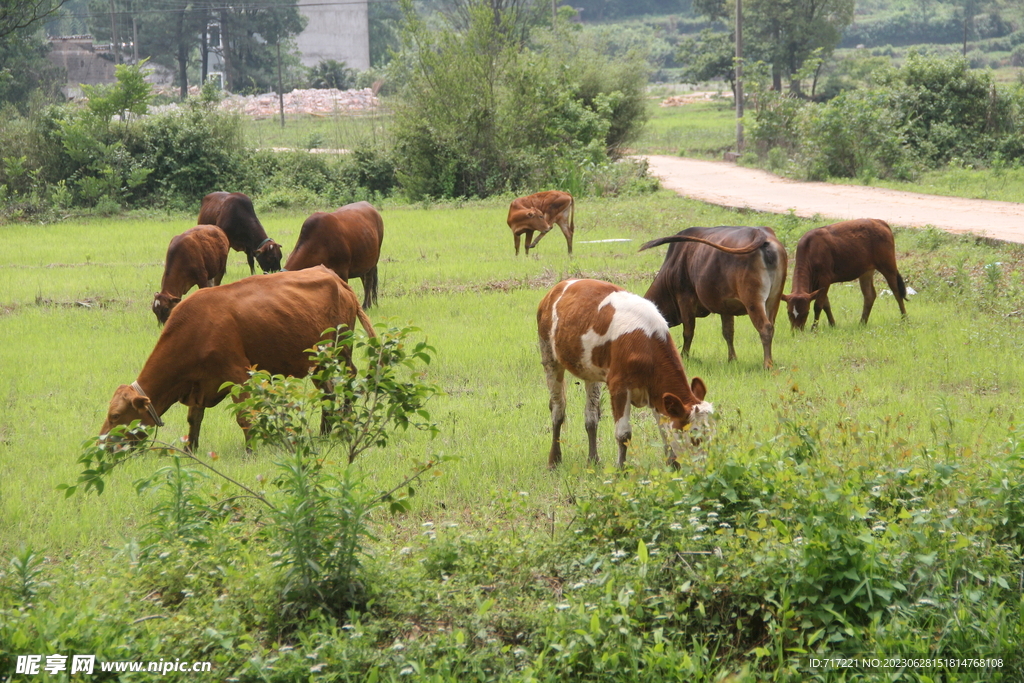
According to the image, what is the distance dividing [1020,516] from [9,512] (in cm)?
604

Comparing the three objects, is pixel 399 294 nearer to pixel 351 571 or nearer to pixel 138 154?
pixel 351 571

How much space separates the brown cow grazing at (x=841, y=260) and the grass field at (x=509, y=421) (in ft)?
1.26

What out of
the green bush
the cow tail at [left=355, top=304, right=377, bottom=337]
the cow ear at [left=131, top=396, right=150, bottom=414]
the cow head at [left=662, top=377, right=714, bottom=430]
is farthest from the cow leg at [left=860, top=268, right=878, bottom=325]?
the green bush

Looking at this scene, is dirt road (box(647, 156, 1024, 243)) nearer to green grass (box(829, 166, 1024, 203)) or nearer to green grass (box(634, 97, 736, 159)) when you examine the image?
green grass (box(829, 166, 1024, 203))

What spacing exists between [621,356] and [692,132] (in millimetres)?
41189

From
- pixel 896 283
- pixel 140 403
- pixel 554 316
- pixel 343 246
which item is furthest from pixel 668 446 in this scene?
pixel 343 246

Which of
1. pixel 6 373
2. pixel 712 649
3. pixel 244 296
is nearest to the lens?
pixel 712 649

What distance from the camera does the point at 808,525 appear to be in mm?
4621

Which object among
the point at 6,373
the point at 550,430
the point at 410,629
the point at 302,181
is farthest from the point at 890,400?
the point at 302,181

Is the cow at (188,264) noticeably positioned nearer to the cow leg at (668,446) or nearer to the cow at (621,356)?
the cow at (621,356)

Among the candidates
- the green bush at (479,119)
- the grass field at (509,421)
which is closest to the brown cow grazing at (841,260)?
the grass field at (509,421)

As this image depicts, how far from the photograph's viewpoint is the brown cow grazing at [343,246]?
39.4 ft

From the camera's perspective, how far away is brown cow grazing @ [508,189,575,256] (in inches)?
654

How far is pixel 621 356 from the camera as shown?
6.08 metres
